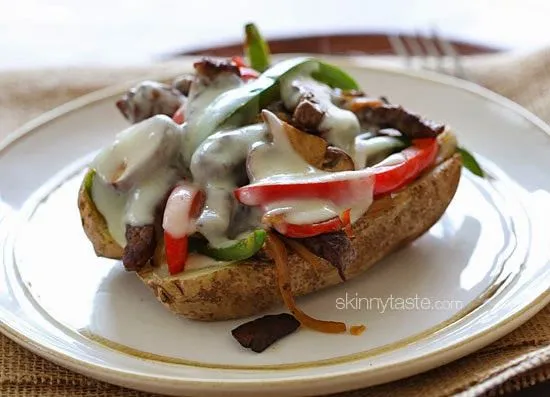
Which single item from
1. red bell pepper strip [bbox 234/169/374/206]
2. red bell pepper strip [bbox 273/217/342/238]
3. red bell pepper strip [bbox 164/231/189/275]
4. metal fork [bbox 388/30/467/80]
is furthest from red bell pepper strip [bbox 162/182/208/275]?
metal fork [bbox 388/30/467/80]

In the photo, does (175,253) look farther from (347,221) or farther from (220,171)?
(347,221)

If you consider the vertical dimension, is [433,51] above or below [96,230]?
below

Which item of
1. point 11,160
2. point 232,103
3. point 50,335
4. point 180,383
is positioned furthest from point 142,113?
point 180,383

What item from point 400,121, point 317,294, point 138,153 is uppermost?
point 138,153

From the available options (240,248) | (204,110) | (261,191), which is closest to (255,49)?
(204,110)

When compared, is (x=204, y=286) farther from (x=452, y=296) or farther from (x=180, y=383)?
(x=452, y=296)

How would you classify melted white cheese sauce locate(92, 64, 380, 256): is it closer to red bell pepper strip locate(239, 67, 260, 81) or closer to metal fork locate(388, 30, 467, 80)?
red bell pepper strip locate(239, 67, 260, 81)

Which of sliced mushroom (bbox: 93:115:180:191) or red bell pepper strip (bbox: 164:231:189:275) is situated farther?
sliced mushroom (bbox: 93:115:180:191)
